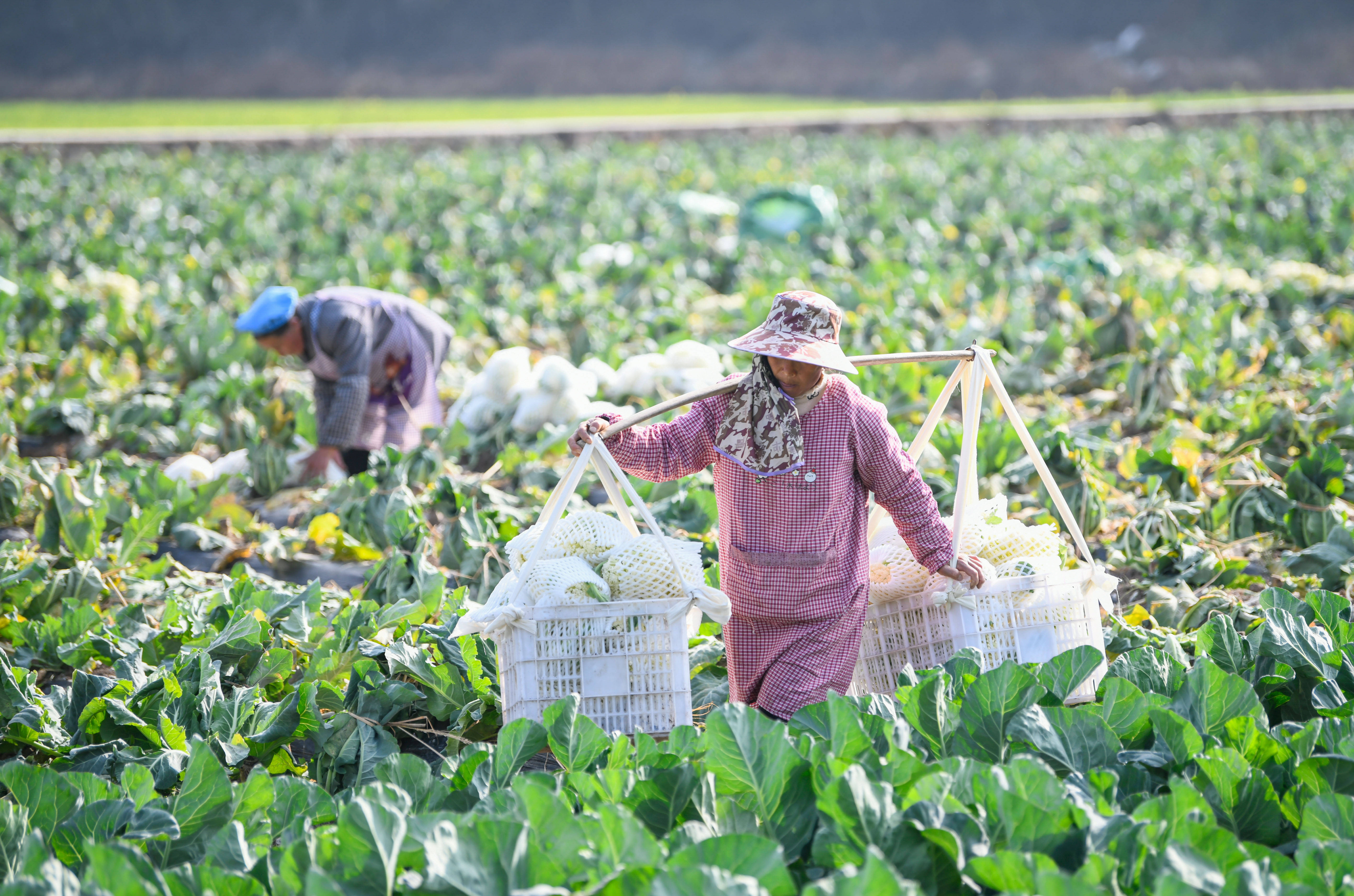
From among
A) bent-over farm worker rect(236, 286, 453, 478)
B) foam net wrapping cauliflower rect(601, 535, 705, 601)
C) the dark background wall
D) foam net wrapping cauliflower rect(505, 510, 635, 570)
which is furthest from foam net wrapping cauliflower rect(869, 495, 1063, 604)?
the dark background wall

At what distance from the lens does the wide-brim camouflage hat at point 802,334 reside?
2.35 meters

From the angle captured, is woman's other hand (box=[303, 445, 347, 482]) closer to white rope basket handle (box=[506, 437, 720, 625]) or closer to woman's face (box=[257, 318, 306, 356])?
woman's face (box=[257, 318, 306, 356])

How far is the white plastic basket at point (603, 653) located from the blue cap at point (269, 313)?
7.34 feet

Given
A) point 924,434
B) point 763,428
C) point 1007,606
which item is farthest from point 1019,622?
point 763,428

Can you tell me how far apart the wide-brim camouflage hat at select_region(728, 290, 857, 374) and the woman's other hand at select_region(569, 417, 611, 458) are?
1.05ft

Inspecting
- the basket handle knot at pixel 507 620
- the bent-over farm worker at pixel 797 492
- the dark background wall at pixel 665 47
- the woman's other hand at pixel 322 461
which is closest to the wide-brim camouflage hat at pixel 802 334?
the bent-over farm worker at pixel 797 492

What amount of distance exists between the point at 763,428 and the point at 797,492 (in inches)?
6.4

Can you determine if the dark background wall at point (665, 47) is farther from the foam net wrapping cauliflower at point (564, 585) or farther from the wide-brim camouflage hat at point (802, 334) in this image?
the foam net wrapping cauliflower at point (564, 585)

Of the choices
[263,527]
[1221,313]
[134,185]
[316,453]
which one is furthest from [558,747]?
[134,185]

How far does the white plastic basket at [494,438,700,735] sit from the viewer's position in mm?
2352

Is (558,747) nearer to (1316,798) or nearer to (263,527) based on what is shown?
(1316,798)

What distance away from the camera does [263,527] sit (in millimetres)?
4082

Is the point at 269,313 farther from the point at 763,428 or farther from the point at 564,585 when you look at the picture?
the point at 763,428

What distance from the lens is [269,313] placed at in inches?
167
